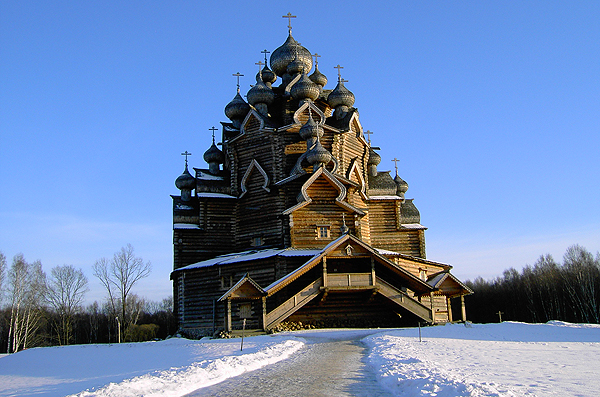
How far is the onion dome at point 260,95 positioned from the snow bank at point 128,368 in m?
16.3

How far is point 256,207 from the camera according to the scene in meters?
26.5

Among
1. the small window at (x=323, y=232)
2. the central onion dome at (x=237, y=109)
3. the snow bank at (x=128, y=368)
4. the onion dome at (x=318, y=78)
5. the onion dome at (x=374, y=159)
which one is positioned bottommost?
the snow bank at (x=128, y=368)

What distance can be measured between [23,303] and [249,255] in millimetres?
19792

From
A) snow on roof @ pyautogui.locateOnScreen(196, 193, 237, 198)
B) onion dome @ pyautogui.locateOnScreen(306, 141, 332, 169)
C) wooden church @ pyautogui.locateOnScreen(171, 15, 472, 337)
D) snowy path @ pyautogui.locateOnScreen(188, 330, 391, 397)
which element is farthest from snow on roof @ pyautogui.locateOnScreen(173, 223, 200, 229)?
snowy path @ pyautogui.locateOnScreen(188, 330, 391, 397)

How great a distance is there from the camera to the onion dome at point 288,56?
1249 inches

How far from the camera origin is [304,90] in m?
28.0

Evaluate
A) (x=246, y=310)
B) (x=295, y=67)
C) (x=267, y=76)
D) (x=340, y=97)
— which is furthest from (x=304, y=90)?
(x=246, y=310)

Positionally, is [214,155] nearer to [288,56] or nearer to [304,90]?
[304,90]

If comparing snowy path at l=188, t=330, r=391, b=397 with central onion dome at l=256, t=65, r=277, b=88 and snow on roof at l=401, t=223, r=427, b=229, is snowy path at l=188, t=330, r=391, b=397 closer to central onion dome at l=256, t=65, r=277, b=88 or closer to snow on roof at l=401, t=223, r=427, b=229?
snow on roof at l=401, t=223, r=427, b=229

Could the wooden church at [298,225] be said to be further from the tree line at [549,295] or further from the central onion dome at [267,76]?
the tree line at [549,295]

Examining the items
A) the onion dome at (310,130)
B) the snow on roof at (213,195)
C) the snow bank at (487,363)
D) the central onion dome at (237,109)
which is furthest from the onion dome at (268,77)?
the snow bank at (487,363)

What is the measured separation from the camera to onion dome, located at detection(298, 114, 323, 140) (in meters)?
26.0

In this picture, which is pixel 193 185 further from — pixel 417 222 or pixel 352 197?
pixel 417 222

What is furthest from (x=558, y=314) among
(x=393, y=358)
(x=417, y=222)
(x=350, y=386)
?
(x=350, y=386)
